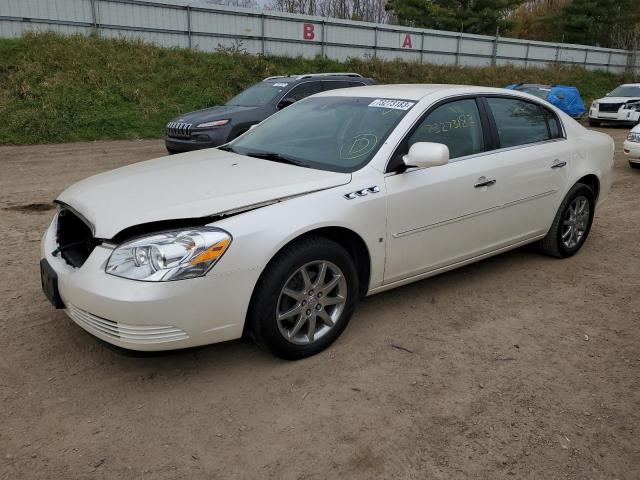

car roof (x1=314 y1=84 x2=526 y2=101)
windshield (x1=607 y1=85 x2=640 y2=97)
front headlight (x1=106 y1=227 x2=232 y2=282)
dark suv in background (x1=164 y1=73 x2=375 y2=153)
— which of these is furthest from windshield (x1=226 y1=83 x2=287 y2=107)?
windshield (x1=607 y1=85 x2=640 y2=97)

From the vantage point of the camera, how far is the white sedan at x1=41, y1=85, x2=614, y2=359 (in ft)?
9.20

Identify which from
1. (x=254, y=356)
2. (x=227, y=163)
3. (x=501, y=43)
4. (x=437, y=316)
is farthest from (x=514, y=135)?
(x=501, y=43)

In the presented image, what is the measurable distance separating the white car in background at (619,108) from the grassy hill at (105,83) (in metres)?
10.6

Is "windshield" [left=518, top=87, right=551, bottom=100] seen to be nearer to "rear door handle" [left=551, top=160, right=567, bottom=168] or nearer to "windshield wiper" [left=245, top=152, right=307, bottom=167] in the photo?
"rear door handle" [left=551, top=160, right=567, bottom=168]

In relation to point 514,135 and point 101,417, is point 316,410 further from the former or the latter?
point 514,135

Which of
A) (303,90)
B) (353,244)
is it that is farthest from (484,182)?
(303,90)

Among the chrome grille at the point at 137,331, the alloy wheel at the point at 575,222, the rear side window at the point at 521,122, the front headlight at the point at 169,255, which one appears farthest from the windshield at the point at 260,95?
the chrome grille at the point at 137,331

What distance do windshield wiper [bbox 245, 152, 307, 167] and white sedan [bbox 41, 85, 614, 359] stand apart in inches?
0.6

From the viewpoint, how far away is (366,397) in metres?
2.96

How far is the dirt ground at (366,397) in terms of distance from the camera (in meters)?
2.48

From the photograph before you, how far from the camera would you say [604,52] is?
3525 cm

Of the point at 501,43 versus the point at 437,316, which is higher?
the point at 501,43

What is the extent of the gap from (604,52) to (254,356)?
39.0m

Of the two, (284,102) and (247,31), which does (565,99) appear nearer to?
(247,31)
